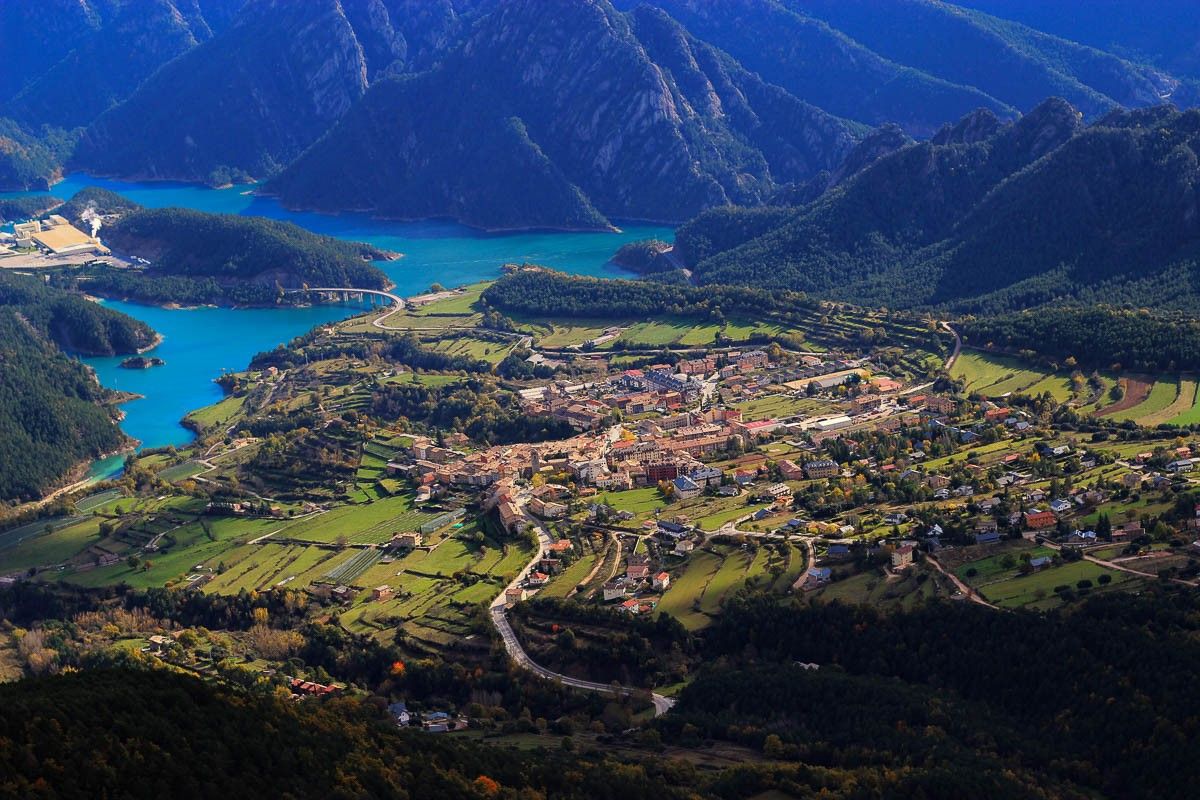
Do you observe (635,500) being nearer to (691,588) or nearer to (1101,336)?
(691,588)

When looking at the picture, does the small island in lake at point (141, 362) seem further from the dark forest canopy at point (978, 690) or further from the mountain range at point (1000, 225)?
the dark forest canopy at point (978, 690)

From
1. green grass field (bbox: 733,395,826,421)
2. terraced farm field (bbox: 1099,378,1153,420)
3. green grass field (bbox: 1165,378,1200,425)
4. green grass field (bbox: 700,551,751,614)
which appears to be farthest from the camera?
green grass field (bbox: 733,395,826,421)

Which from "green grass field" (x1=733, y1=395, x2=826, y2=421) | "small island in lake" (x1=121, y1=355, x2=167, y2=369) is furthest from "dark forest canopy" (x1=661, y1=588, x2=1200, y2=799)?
"small island in lake" (x1=121, y1=355, x2=167, y2=369)

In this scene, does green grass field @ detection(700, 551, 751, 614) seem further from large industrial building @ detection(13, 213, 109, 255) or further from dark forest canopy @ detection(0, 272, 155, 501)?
Result: large industrial building @ detection(13, 213, 109, 255)

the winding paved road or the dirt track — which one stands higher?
the dirt track

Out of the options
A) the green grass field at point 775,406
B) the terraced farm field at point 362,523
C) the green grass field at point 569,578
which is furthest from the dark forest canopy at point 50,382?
the green grass field at point 569,578

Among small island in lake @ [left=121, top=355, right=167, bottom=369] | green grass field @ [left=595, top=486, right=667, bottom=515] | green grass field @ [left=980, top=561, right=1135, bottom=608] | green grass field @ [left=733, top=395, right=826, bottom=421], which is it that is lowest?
green grass field @ [left=980, top=561, right=1135, bottom=608]

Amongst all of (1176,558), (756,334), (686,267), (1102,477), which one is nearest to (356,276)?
(686,267)
